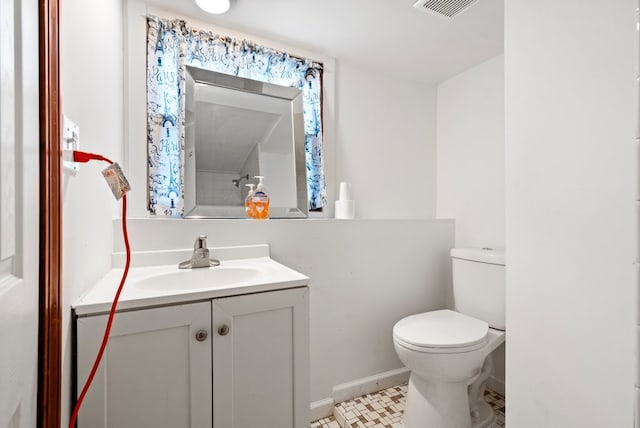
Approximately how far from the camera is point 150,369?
775 mm

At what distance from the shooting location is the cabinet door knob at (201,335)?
820mm

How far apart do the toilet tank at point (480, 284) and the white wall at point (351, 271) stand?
0.66ft

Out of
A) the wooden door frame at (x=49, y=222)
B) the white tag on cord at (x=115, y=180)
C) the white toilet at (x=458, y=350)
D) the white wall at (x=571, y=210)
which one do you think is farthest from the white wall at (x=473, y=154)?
the wooden door frame at (x=49, y=222)

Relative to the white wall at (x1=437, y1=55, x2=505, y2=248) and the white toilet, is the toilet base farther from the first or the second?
the white wall at (x1=437, y1=55, x2=505, y2=248)

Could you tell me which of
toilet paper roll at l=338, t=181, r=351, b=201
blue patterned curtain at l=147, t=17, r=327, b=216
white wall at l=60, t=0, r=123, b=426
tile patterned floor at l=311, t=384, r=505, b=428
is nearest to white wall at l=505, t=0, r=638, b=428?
tile patterned floor at l=311, t=384, r=505, b=428

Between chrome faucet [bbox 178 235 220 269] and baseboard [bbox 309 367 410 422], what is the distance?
0.96 metres

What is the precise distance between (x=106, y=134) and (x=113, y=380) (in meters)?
0.82

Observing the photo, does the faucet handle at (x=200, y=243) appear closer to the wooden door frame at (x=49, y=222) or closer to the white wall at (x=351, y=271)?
the white wall at (x=351, y=271)

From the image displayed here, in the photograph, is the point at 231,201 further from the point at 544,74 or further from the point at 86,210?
the point at 544,74

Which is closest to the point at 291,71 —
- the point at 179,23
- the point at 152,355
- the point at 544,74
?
the point at 179,23

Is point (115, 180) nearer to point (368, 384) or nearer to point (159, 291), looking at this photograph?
point (159, 291)

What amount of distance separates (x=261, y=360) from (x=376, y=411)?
3.34 ft

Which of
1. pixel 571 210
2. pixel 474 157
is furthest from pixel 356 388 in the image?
pixel 474 157

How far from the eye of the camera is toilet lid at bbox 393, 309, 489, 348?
1.27m
